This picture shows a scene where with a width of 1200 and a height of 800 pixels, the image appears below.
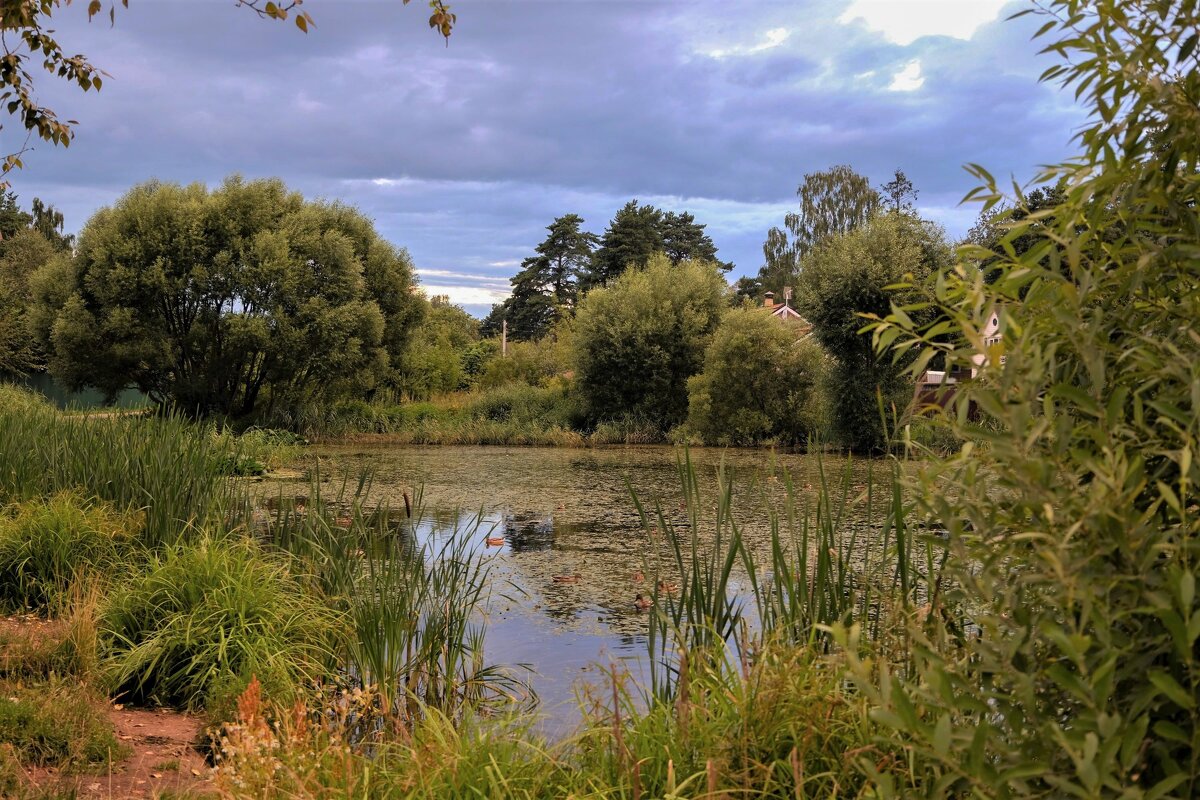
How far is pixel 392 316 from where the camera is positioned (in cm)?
2123

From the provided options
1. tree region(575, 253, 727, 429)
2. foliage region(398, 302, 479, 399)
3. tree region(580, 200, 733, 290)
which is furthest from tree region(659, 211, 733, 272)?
tree region(575, 253, 727, 429)

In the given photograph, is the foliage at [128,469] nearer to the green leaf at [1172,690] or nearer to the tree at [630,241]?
the green leaf at [1172,690]

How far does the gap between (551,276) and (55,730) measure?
135 ft

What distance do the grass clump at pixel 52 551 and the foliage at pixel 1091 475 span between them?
180 inches

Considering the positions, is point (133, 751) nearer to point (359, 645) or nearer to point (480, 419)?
point (359, 645)

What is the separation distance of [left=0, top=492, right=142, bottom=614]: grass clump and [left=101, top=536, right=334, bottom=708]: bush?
0.58 m

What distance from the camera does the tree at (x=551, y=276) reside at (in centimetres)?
4259

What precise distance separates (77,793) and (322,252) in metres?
18.1

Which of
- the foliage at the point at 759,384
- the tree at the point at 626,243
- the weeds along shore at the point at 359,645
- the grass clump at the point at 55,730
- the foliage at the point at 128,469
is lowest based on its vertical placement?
the grass clump at the point at 55,730

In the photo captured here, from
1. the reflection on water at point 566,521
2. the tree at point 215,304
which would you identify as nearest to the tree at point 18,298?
the tree at point 215,304

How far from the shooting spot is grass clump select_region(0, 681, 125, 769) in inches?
114

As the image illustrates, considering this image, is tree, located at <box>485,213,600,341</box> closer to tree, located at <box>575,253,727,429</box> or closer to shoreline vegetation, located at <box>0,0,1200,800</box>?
tree, located at <box>575,253,727,429</box>

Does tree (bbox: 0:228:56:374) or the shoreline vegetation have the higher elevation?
tree (bbox: 0:228:56:374)

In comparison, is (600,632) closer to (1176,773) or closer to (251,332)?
(1176,773)
